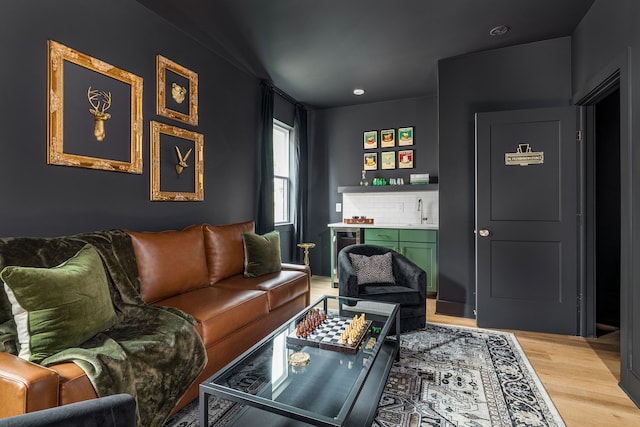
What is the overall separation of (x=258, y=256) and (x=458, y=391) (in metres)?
2.03

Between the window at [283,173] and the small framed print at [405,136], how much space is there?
174 cm

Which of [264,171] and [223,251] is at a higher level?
[264,171]

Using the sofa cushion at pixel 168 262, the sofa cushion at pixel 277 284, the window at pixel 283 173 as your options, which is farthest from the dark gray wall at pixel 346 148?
the sofa cushion at pixel 168 262

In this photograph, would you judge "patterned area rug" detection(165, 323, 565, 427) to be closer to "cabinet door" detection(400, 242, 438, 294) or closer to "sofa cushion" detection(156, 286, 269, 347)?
"sofa cushion" detection(156, 286, 269, 347)

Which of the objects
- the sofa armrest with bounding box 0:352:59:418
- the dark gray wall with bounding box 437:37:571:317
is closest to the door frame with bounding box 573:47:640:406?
the dark gray wall with bounding box 437:37:571:317

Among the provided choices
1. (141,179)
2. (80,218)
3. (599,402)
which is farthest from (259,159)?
(599,402)

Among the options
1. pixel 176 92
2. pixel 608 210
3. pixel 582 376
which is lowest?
pixel 582 376

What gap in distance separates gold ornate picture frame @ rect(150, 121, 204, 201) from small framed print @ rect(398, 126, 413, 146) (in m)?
3.05

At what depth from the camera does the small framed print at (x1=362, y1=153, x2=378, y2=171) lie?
17.4ft

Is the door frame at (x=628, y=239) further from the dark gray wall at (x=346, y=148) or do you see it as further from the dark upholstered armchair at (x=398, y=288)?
the dark gray wall at (x=346, y=148)

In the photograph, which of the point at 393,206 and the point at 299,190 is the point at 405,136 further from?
the point at 299,190

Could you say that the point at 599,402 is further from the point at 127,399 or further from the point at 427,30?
the point at 427,30

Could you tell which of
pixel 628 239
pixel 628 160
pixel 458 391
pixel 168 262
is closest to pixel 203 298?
pixel 168 262

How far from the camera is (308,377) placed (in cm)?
173
